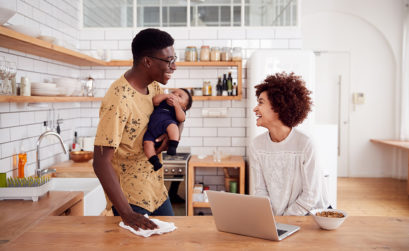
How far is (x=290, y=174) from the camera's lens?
2236 mm

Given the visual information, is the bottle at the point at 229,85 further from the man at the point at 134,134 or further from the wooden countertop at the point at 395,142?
the wooden countertop at the point at 395,142

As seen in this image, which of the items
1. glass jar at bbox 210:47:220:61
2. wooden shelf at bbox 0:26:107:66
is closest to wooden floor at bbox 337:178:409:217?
glass jar at bbox 210:47:220:61

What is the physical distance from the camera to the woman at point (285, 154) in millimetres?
2195

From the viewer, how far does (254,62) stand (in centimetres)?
414

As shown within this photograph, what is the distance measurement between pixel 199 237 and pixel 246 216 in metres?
0.22

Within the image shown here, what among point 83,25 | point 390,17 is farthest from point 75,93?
point 390,17

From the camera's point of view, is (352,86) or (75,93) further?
(352,86)

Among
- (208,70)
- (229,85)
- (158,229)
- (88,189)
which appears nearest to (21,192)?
(88,189)

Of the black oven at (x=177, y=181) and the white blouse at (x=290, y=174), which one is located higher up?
the white blouse at (x=290, y=174)

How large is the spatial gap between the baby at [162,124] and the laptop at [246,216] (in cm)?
40

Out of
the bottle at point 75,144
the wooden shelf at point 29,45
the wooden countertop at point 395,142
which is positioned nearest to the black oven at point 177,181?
the bottle at point 75,144

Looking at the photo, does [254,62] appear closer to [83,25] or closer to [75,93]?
[75,93]

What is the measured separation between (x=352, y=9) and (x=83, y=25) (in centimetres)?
488

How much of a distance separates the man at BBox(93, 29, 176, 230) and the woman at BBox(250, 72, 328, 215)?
26.3 inches
